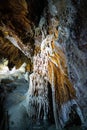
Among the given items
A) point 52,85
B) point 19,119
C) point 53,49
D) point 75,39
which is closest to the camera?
point 75,39

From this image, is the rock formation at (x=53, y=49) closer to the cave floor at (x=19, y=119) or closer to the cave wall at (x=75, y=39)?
the cave wall at (x=75, y=39)

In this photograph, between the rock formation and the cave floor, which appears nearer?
the rock formation

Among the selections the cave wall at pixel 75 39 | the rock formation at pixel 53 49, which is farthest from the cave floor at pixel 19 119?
the cave wall at pixel 75 39

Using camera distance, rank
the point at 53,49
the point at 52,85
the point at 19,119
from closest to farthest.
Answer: the point at 53,49, the point at 52,85, the point at 19,119

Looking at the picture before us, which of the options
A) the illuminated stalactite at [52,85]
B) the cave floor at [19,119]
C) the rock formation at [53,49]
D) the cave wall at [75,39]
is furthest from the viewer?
the cave floor at [19,119]

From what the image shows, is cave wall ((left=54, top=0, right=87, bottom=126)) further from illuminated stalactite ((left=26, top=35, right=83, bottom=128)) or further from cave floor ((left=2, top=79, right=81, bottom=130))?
cave floor ((left=2, top=79, right=81, bottom=130))

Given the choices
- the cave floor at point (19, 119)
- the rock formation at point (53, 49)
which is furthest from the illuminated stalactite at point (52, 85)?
the cave floor at point (19, 119)

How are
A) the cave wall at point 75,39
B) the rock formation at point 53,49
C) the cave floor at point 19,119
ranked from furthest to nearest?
the cave floor at point 19,119 < the rock formation at point 53,49 < the cave wall at point 75,39

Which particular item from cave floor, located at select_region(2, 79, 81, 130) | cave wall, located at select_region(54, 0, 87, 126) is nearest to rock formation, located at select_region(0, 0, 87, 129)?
cave wall, located at select_region(54, 0, 87, 126)

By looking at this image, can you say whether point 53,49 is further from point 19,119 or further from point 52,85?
point 19,119

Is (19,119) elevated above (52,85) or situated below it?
below

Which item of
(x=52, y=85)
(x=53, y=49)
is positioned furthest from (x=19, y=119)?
(x=53, y=49)

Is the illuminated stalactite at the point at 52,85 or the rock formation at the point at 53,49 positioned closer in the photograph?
the rock formation at the point at 53,49

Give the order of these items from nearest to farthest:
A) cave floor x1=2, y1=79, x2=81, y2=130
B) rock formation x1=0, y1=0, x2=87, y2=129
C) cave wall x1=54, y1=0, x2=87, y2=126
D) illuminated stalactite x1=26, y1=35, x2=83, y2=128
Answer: cave wall x1=54, y1=0, x2=87, y2=126, rock formation x1=0, y1=0, x2=87, y2=129, illuminated stalactite x1=26, y1=35, x2=83, y2=128, cave floor x1=2, y1=79, x2=81, y2=130
